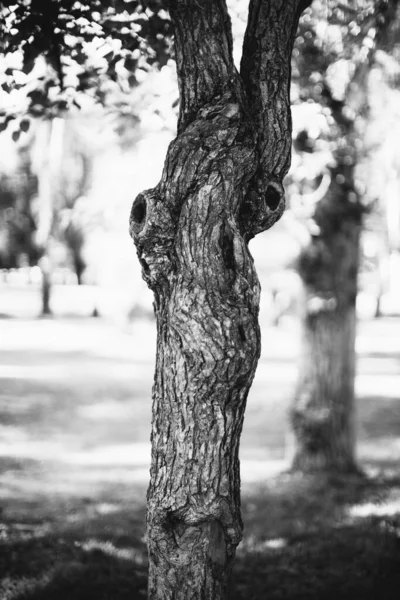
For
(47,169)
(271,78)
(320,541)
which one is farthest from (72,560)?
(47,169)

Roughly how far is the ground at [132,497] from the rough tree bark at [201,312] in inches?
60.9

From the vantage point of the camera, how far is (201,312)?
3.30 meters

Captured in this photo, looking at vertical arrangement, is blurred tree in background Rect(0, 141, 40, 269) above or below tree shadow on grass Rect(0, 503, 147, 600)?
above

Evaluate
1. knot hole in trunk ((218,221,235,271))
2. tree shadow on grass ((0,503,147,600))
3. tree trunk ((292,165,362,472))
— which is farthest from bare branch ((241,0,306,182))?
tree trunk ((292,165,362,472))

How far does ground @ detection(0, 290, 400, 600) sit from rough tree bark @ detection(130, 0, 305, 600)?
155cm

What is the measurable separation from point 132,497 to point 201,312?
19.0 feet

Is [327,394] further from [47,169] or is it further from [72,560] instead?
[47,169]

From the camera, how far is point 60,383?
57.7 feet

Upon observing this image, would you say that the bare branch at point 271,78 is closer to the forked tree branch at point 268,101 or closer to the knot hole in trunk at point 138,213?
the forked tree branch at point 268,101

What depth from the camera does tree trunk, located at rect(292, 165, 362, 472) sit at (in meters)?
8.94

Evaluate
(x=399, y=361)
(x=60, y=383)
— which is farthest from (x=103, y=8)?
(x=399, y=361)

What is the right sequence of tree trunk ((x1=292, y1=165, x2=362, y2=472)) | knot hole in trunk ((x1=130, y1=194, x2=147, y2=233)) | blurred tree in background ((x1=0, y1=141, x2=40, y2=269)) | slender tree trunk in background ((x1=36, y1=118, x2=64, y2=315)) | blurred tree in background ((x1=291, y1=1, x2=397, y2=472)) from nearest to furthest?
knot hole in trunk ((x1=130, y1=194, x2=147, y2=233))
blurred tree in background ((x1=291, y1=1, x2=397, y2=472))
tree trunk ((x1=292, y1=165, x2=362, y2=472))
slender tree trunk in background ((x1=36, y1=118, x2=64, y2=315))
blurred tree in background ((x1=0, y1=141, x2=40, y2=269))

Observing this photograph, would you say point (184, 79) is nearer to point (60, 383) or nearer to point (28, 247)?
point (60, 383)

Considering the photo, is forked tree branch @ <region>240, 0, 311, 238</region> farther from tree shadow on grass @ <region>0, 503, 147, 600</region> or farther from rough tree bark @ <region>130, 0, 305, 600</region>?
tree shadow on grass @ <region>0, 503, 147, 600</region>
